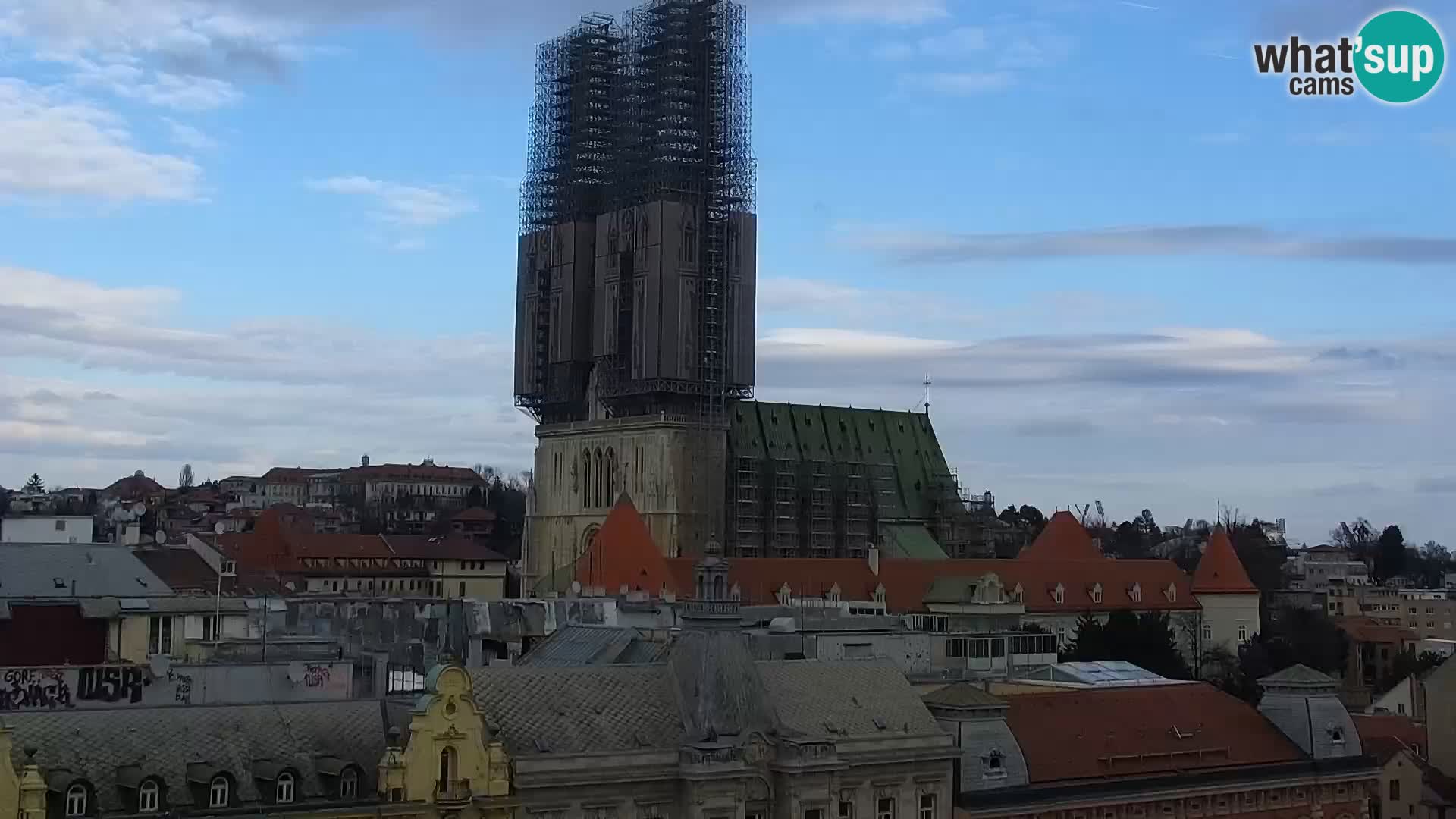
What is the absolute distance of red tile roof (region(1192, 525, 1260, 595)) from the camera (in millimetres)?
136000

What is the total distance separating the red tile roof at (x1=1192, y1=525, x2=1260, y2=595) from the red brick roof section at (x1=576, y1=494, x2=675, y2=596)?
141ft

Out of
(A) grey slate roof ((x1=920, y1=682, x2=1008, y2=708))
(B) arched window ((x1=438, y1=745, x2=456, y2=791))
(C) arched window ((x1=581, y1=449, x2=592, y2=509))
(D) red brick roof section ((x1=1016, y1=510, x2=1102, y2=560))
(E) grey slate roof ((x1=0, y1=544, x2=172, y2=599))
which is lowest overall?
(B) arched window ((x1=438, y1=745, x2=456, y2=791))

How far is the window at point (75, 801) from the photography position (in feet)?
131

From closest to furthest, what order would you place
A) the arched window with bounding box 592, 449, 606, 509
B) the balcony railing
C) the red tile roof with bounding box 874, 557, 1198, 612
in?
the balcony railing
the red tile roof with bounding box 874, 557, 1198, 612
the arched window with bounding box 592, 449, 606, 509

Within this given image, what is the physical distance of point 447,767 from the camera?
44.7m

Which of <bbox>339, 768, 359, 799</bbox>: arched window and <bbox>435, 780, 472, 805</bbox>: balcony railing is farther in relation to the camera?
<bbox>435, 780, 472, 805</bbox>: balcony railing

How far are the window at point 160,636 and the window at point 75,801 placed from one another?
20.9 meters

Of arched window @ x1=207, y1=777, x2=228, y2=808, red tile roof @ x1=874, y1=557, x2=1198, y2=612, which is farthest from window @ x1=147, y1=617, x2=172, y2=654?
red tile roof @ x1=874, y1=557, x2=1198, y2=612

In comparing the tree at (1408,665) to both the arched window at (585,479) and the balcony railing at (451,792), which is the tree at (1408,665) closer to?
the arched window at (585,479)

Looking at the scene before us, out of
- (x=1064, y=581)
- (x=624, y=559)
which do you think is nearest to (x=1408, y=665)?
(x=1064, y=581)

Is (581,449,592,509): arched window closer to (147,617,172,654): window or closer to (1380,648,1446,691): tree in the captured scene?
(1380,648,1446,691): tree

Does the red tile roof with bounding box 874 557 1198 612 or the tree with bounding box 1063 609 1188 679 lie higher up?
the red tile roof with bounding box 874 557 1198 612

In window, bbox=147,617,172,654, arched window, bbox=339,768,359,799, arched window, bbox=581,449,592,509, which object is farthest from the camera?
arched window, bbox=581,449,592,509

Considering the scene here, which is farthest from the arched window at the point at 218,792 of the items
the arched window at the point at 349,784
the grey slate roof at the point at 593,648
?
the grey slate roof at the point at 593,648
